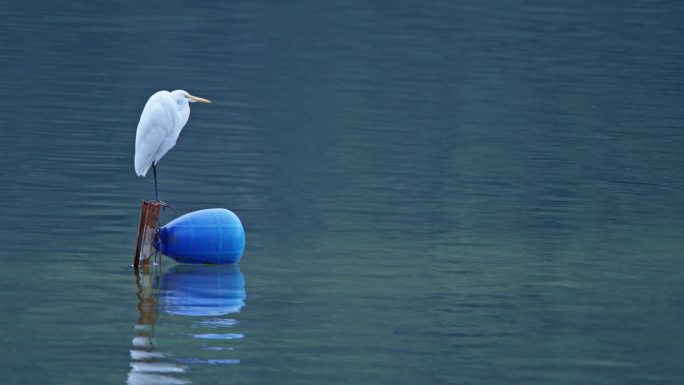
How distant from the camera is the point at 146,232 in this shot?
14500 millimetres

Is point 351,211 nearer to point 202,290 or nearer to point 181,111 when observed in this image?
point 181,111

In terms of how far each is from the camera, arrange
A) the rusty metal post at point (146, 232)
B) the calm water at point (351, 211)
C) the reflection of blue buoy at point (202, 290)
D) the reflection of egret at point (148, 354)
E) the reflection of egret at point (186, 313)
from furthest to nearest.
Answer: the rusty metal post at point (146, 232) → the reflection of blue buoy at point (202, 290) → the calm water at point (351, 211) → the reflection of egret at point (186, 313) → the reflection of egret at point (148, 354)

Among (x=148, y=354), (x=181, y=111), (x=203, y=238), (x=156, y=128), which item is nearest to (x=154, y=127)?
(x=156, y=128)

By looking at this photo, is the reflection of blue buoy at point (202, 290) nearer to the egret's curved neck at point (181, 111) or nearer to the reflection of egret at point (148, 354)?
the reflection of egret at point (148, 354)

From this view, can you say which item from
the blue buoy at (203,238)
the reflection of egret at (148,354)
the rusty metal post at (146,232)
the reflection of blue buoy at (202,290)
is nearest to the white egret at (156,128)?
the blue buoy at (203,238)

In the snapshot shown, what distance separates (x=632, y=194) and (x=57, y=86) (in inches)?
517

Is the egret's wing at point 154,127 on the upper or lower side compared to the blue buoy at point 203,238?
upper

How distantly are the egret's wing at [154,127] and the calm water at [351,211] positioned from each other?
105 centimetres

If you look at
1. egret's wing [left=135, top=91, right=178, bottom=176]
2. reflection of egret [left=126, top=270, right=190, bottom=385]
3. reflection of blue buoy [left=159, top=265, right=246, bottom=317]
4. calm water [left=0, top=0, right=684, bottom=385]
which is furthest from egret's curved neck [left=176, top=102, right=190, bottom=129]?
reflection of egret [left=126, top=270, right=190, bottom=385]

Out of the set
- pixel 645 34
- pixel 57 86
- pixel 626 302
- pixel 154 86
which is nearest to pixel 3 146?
pixel 57 86

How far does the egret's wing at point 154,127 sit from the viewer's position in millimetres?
15914

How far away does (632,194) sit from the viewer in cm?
2059

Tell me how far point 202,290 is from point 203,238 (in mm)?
972

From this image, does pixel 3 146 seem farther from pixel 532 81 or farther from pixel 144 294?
pixel 532 81
